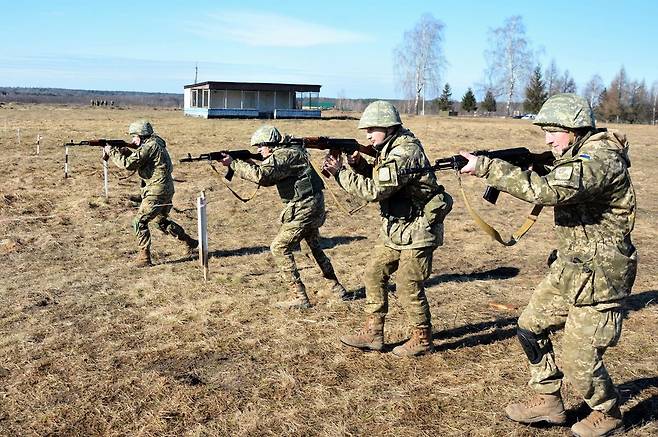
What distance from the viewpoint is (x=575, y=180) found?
11.7 ft

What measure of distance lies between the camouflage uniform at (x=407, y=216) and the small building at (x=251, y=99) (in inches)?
1719

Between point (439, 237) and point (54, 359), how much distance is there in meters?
3.81

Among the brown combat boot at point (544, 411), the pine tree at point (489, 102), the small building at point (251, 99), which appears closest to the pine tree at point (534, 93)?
the pine tree at point (489, 102)

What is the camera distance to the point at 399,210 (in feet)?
17.7

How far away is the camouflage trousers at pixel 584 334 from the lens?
3893mm

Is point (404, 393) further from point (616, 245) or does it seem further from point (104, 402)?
point (104, 402)

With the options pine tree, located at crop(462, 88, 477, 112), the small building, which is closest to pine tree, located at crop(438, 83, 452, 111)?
pine tree, located at crop(462, 88, 477, 112)

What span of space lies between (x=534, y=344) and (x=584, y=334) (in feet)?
1.50

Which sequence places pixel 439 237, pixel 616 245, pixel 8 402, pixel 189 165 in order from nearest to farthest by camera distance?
1. pixel 616 245
2. pixel 8 402
3. pixel 439 237
4. pixel 189 165

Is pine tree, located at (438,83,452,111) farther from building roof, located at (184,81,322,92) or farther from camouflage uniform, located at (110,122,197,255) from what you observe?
camouflage uniform, located at (110,122,197,255)

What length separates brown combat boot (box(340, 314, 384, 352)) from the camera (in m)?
5.88

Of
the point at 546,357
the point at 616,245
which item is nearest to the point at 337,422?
the point at 546,357

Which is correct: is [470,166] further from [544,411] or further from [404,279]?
[544,411]

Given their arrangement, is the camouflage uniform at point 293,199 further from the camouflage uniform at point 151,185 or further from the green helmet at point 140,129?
the green helmet at point 140,129
